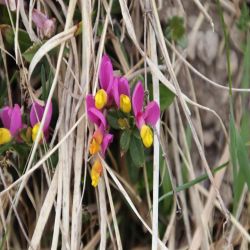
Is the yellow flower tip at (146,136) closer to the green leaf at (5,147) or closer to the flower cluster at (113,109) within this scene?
the flower cluster at (113,109)

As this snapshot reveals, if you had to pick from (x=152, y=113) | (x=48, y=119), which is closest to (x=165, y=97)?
(x=152, y=113)

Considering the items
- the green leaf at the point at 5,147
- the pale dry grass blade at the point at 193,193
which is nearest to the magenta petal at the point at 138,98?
the pale dry grass blade at the point at 193,193

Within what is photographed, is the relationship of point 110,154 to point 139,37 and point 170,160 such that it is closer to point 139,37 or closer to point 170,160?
point 170,160

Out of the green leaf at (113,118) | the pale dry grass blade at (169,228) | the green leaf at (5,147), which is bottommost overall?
the pale dry grass blade at (169,228)

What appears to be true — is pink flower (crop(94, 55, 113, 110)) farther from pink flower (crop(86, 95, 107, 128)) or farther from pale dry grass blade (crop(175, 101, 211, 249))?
pale dry grass blade (crop(175, 101, 211, 249))

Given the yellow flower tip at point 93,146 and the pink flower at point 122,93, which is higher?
the pink flower at point 122,93

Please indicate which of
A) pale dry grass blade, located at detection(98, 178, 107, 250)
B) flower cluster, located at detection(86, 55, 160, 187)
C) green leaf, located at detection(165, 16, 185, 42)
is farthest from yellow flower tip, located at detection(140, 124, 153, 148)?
green leaf, located at detection(165, 16, 185, 42)

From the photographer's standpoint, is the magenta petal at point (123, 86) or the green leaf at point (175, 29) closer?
the magenta petal at point (123, 86)
